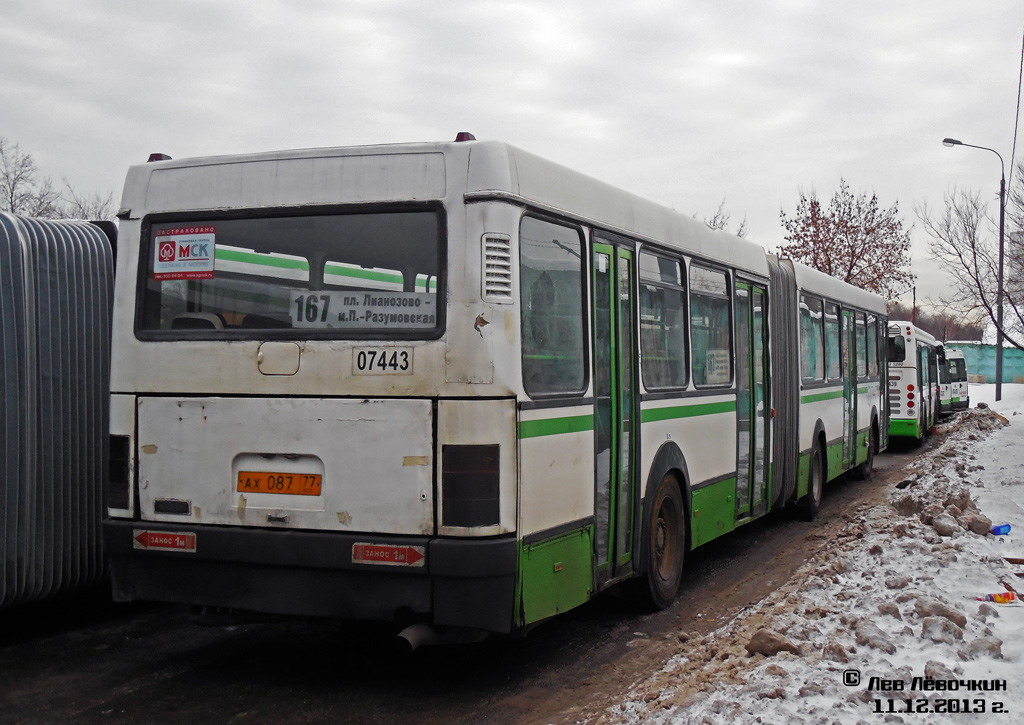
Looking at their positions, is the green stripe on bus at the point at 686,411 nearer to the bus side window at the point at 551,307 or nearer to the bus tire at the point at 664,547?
the bus tire at the point at 664,547

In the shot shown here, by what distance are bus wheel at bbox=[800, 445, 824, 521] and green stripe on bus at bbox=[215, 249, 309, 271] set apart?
8435mm

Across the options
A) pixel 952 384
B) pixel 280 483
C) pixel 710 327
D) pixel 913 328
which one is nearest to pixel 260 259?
pixel 280 483

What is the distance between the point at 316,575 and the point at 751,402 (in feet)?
18.3

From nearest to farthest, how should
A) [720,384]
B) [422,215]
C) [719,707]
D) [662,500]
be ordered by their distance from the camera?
[719,707] < [422,215] < [662,500] < [720,384]

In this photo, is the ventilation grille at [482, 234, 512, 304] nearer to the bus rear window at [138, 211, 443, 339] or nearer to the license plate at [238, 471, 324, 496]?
the bus rear window at [138, 211, 443, 339]

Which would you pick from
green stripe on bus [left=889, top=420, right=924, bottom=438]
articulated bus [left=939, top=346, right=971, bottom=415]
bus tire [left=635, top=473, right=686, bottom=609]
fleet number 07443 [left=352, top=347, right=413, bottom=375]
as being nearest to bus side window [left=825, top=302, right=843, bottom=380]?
bus tire [left=635, top=473, right=686, bottom=609]

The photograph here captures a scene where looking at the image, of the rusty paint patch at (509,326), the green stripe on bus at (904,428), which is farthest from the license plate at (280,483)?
the green stripe on bus at (904,428)

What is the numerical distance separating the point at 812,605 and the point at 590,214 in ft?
9.13

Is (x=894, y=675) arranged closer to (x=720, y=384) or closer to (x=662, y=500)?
(x=662, y=500)

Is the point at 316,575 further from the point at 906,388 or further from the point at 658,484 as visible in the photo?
the point at 906,388

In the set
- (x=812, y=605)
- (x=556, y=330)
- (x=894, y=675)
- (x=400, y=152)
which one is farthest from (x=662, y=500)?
(x=400, y=152)

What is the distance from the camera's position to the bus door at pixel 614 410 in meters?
6.25

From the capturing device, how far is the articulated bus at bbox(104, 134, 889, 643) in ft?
16.7

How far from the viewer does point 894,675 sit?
466 centimetres
